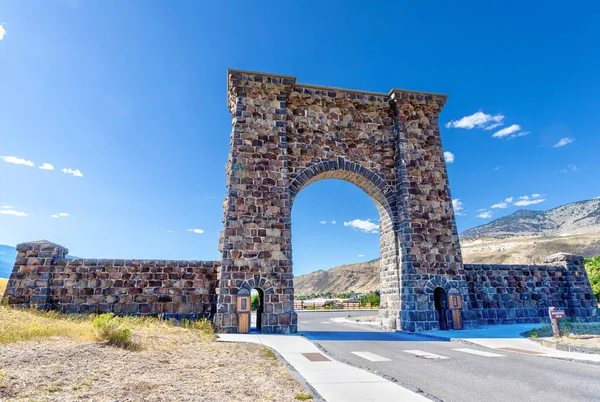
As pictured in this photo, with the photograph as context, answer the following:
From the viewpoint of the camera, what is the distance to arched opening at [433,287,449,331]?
49.2 ft

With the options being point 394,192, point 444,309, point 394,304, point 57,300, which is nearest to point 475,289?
point 444,309

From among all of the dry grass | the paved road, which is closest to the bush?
the dry grass

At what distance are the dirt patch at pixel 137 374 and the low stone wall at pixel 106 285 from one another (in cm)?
529

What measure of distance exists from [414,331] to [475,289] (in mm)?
4116

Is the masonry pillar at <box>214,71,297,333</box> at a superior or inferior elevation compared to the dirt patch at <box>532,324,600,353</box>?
superior

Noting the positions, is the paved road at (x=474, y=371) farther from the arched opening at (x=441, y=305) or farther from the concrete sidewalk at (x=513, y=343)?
the arched opening at (x=441, y=305)

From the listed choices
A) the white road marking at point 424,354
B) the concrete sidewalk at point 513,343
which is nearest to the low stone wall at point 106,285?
the white road marking at point 424,354

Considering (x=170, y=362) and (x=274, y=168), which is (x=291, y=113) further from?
(x=170, y=362)

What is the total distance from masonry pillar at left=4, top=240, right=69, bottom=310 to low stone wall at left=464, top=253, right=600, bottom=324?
56.2 feet

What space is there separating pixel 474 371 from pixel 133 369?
631 centimetres

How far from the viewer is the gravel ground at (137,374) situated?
485 centimetres

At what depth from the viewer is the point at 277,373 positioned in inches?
249

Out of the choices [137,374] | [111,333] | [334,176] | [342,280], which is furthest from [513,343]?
[342,280]

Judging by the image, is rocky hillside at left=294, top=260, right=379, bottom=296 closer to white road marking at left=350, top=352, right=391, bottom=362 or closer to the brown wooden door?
the brown wooden door
